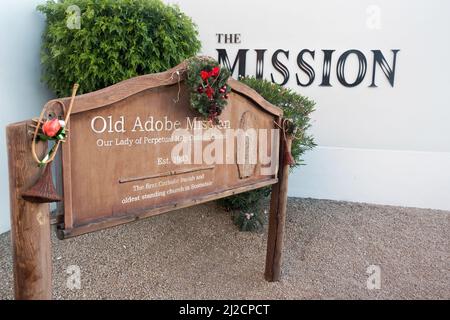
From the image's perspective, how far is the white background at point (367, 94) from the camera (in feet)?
16.1

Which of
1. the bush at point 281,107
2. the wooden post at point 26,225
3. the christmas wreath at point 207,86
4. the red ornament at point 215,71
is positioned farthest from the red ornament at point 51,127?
the bush at point 281,107

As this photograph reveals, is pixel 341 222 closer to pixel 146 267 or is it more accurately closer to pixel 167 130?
pixel 146 267

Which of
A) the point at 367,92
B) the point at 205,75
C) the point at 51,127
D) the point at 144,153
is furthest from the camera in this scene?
the point at 367,92

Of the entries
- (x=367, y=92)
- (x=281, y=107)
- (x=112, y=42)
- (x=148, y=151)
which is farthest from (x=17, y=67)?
(x=367, y=92)

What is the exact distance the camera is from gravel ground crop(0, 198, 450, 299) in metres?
3.27

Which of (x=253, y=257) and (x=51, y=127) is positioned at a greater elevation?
(x=51, y=127)

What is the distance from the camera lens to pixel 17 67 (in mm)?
4043

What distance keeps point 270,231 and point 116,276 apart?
1366mm

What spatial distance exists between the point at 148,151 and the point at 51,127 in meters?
0.67

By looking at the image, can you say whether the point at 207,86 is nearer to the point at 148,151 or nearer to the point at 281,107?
the point at 148,151

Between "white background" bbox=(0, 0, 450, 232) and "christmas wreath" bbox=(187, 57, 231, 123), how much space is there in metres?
2.79

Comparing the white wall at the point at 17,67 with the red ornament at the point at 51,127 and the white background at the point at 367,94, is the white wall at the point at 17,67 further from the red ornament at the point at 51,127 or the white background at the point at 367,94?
the red ornament at the point at 51,127

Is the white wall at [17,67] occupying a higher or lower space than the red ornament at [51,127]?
higher

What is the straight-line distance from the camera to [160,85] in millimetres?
2332
